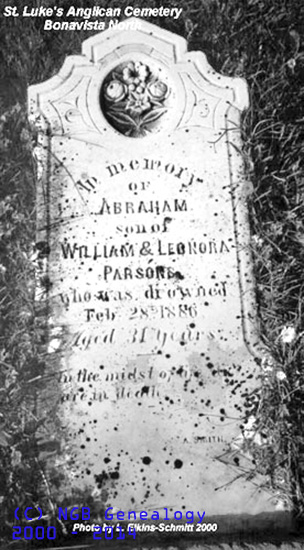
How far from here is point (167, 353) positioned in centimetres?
276

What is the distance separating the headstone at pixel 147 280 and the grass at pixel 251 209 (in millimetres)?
149

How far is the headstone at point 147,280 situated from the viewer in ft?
8.67

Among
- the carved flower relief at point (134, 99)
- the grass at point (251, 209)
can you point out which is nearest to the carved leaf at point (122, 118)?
the carved flower relief at point (134, 99)

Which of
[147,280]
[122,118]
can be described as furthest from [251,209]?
[122,118]

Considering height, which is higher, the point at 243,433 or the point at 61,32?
the point at 61,32

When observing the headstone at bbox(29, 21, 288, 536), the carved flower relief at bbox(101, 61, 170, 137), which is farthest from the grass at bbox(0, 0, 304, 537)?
the carved flower relief at bbox(101, 61, 170, 137)

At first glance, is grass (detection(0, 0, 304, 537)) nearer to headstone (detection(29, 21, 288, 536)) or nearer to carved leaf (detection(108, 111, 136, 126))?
headstone (detection(29, 21, 288, 536))

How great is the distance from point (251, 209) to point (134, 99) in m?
0.93

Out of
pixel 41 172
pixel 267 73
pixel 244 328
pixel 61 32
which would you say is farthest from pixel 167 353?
pixel 61 32

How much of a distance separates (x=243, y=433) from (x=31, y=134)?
2125 mm

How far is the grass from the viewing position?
2.75 m

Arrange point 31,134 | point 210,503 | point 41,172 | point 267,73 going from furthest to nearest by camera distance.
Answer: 1. point 267,73
2. point 31,134
3. point 41,172
4. point 210,503

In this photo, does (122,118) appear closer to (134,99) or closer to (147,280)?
(134,99)

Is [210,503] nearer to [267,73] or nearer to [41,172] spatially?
[41,172]
